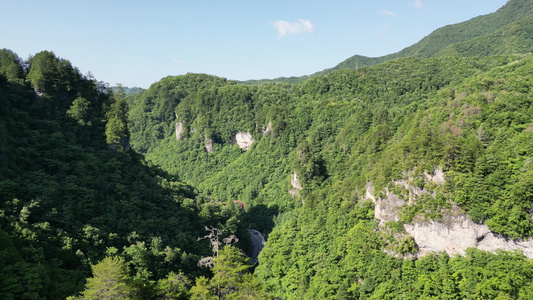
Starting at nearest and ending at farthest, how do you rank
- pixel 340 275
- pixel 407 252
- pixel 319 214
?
pixel 407 252 < pixel 340 275 < pixel 319 214

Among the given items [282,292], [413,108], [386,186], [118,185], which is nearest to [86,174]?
[118,185]

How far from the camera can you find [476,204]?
133 ft

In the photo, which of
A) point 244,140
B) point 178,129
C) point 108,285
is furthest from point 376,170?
point 178,129

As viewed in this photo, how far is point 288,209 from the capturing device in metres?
87.9

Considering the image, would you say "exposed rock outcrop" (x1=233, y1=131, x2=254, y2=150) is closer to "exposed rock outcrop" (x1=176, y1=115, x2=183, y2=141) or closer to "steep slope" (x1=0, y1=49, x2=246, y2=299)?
"exposed rock outcrop" (x1=176, y1=115, x2=183, y2=141)

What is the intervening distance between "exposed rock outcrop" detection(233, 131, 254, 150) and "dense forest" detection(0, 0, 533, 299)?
34.7m

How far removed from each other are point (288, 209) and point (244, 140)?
46.2 m

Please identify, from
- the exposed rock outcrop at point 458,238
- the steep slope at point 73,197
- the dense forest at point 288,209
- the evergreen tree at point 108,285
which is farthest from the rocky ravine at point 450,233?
the evergreen tree at point 108,285

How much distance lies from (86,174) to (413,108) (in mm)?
75019

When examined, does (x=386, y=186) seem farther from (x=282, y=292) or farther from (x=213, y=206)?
(x=213, y=206)

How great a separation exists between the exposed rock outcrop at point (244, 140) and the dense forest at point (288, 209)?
3471cm

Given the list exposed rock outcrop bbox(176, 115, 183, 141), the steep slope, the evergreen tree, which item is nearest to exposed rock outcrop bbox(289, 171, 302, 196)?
the steep slope

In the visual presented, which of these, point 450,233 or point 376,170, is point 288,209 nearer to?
point 376,170

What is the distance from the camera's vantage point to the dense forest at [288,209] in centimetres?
3622
